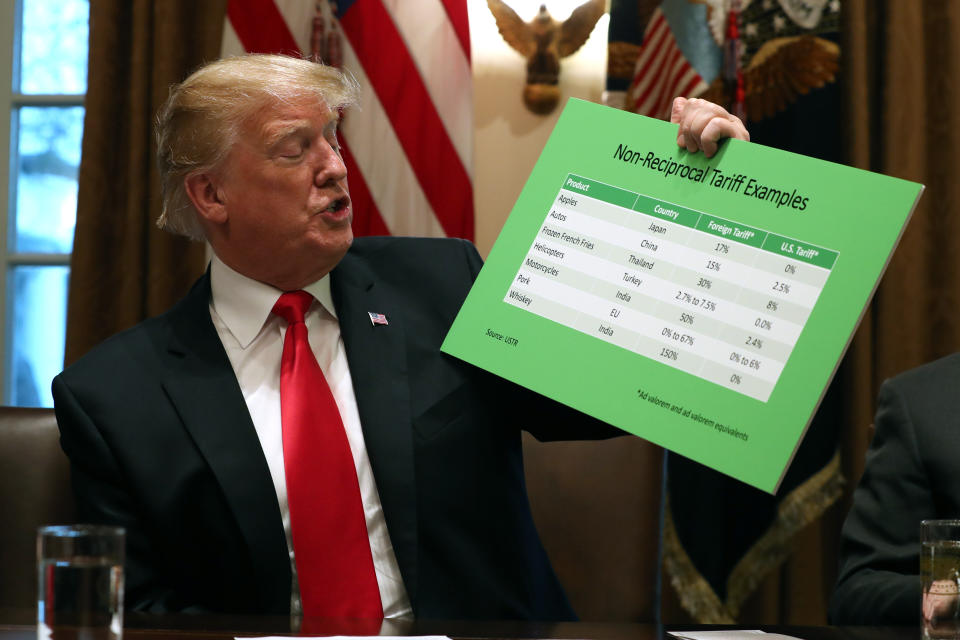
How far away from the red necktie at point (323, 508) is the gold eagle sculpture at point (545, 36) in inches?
69.6

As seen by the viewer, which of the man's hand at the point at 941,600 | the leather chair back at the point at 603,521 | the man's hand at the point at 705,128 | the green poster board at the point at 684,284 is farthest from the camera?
the leather chair back at the point at 603,521

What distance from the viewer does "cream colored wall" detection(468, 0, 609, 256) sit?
3273 mm

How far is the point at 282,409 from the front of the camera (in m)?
1.74

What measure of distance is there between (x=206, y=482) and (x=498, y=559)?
1.73 feet

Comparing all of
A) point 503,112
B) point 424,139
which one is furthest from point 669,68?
point 424,139

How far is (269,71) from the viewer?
186 cm

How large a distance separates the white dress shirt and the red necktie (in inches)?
1.4

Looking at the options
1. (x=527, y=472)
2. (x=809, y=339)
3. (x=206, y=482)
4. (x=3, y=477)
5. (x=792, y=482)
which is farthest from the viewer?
(x=792, y=482)

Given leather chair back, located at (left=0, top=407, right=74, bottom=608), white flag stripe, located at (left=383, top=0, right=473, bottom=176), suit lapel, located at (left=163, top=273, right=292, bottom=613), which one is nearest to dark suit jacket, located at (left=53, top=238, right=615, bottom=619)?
suit lapel, located at (left=163, top=273, right=292, bottom=613)

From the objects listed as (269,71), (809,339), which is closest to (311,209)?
(269,71)

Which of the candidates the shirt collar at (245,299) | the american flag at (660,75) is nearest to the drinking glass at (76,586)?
the shirt collar at (245,299)

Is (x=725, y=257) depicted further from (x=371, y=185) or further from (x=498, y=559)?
(x=371, y=185)

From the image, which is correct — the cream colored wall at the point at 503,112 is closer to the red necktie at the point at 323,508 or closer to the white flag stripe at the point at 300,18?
the white flag stripe at the point at 300,18

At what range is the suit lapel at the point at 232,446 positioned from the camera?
166 centimetres
